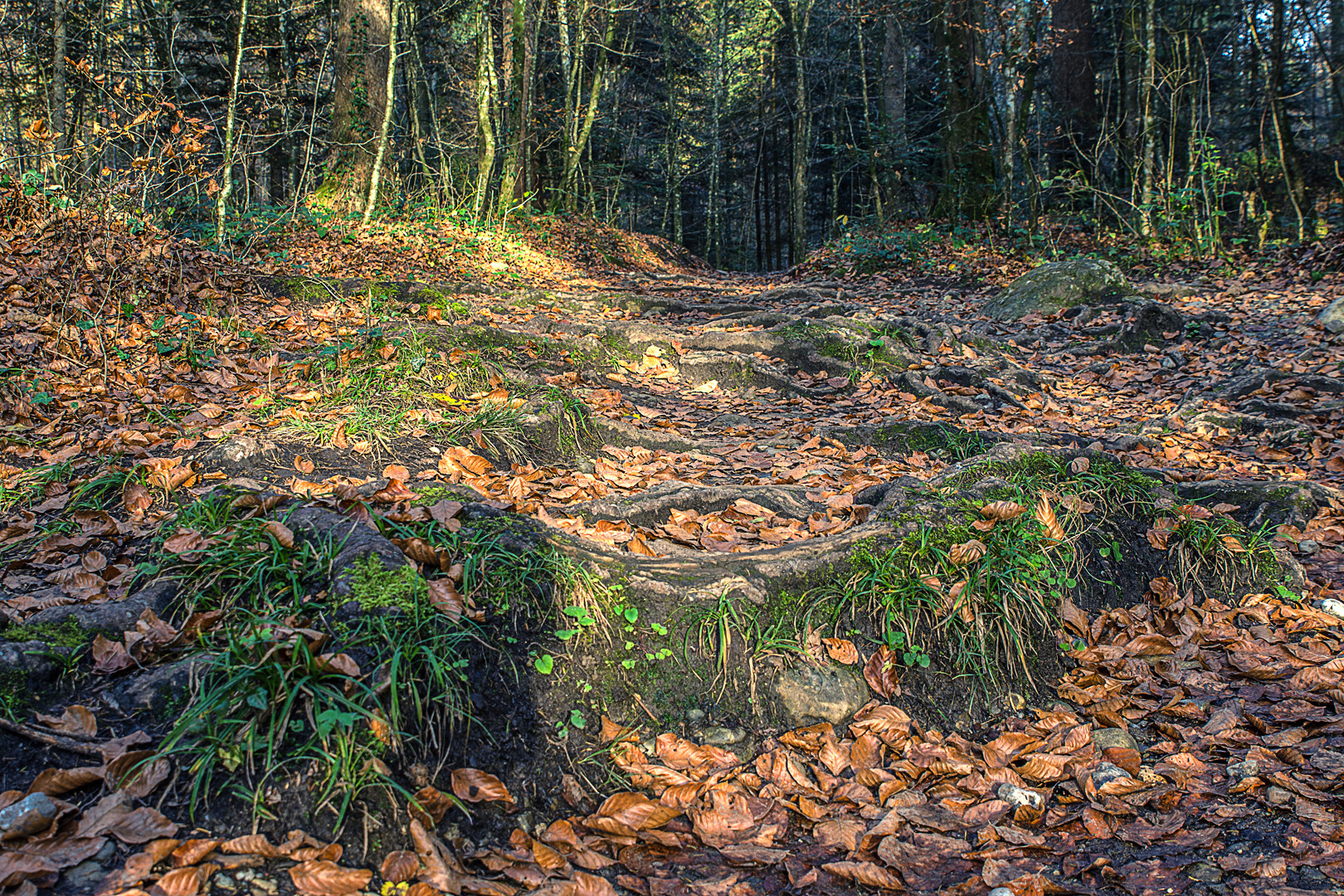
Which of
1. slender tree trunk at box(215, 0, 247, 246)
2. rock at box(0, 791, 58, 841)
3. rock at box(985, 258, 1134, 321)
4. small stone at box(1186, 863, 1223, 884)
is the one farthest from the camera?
rock at box(985, 258, 1134, 321)

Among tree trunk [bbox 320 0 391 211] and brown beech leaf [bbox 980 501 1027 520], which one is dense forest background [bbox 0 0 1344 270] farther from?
brown beech leaf [bbox 980 501 1027 520]

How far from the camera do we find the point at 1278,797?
2.13 meters

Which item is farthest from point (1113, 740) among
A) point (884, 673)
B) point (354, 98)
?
point (354, 98)

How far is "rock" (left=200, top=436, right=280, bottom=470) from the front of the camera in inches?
134

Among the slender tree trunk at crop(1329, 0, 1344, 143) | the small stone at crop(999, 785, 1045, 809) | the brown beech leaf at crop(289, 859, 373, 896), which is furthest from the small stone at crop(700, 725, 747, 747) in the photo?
the slender tree trunk at crop(1329, 0, 1344, 143)

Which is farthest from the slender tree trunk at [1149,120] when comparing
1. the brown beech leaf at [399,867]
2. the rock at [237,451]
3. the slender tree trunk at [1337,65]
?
the brown beech leaf at [399,867]

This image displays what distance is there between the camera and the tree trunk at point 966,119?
43.5 ft

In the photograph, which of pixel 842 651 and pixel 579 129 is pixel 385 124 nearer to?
pixel 579 129

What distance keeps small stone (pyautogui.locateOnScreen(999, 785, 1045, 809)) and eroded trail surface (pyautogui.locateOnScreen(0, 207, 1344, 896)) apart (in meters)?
0.01

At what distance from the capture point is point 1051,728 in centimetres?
264

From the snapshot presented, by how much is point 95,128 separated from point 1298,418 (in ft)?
29.9

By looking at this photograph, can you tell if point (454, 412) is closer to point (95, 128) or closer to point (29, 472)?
point (29, 472)

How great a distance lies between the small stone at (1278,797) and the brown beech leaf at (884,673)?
106cm

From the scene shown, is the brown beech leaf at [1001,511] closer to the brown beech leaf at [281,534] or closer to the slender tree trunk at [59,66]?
the brown beech leaf at [281,534]
